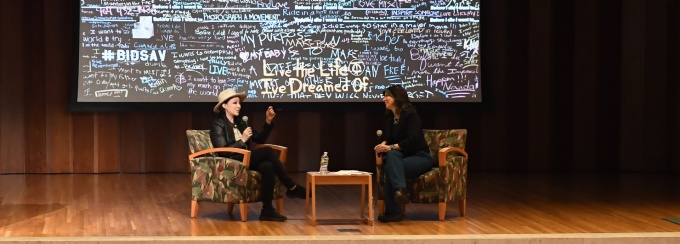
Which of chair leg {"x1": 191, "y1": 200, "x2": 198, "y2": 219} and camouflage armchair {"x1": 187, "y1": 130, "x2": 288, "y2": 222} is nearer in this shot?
camouflage armchair {"x1": 187, "y1": 130, "x2": 288, "y2": 222}

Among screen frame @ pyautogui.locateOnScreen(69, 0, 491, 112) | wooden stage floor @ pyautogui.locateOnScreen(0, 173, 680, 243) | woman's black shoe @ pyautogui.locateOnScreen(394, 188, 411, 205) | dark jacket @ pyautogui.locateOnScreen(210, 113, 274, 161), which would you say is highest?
screen frame @ pyautogui.locateOnScreen(69, 0, 491, 112)

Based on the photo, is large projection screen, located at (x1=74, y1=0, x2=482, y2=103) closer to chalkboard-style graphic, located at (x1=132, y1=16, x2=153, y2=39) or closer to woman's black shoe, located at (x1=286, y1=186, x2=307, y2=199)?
chalkboard-style graphic, located at (x1=132, y1=16, x2=153, y2=39)

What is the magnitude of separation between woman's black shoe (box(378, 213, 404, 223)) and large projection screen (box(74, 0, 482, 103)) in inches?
150

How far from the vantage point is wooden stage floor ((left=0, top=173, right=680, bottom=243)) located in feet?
22.0

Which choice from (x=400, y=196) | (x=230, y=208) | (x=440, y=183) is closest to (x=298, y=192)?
(x=230, y=208)

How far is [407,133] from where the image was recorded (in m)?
7.35

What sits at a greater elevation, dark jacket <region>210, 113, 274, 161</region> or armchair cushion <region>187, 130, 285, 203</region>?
dark jacket <region>210, 113, 274, 161</region>

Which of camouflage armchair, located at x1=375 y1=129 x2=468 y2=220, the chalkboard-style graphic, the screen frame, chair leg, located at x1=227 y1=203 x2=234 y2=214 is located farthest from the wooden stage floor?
the chalkboard-style graphic

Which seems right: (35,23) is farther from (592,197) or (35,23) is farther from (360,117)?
(592,197)

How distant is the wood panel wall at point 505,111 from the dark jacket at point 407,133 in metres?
3.70

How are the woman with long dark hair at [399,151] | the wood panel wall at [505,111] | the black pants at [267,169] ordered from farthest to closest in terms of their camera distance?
1. the wood panel wall at [505,111]
2. the black pants at [267,169]
3. the woman with long dark hair at [399,151]

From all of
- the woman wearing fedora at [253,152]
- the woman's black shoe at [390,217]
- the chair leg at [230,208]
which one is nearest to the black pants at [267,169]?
the woman wearing fedora at [253,152]

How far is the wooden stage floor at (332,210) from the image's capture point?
669 cm

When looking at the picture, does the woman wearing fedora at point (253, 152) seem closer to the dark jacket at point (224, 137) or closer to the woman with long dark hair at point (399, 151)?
the dark jacket at point (224, 137)
